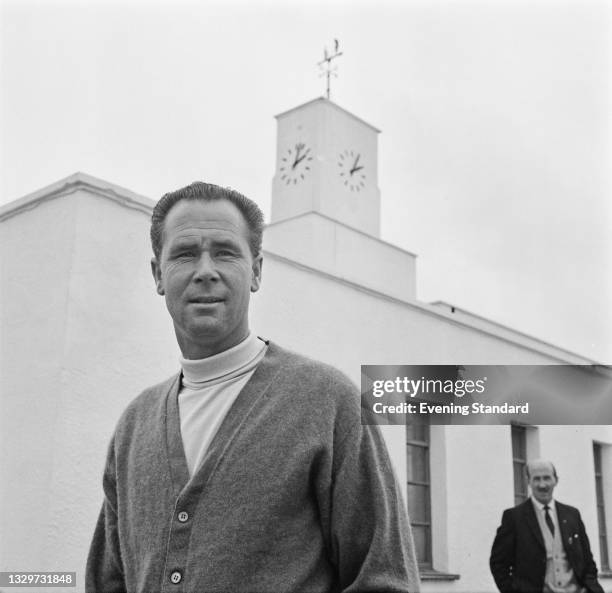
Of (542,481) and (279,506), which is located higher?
(542,481)

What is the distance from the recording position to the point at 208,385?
132 cm

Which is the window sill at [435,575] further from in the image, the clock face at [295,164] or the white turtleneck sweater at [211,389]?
the white turtleneck sweater at [211,389]

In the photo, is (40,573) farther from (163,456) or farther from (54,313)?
(163,456)

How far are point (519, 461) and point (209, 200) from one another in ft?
23.4

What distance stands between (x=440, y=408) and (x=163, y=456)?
6186 millimetres

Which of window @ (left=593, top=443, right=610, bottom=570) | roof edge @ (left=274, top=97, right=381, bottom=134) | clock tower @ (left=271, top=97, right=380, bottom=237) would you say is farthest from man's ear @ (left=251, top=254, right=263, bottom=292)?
roof edge @ (left=274, top=97, right=381, bottom=134)

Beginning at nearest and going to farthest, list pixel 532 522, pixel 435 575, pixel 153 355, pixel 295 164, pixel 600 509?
pixel 153 355 → pixel 532 522 → pixel 435 575 → pixel 600 509 → pixel 295 164

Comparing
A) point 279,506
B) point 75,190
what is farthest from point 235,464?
point 75,190

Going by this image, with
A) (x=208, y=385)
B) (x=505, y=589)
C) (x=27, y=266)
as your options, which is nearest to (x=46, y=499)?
(x=27, y=266)

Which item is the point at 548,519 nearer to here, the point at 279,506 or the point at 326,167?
the point at 279,506

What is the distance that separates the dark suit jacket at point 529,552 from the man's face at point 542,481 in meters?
0.08

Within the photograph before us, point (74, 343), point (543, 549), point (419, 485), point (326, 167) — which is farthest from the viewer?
point (326, 167)

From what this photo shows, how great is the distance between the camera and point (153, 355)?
15.6 ft

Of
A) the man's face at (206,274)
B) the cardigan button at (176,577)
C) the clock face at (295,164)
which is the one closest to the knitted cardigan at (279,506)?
the cardigan button at (176,577)
